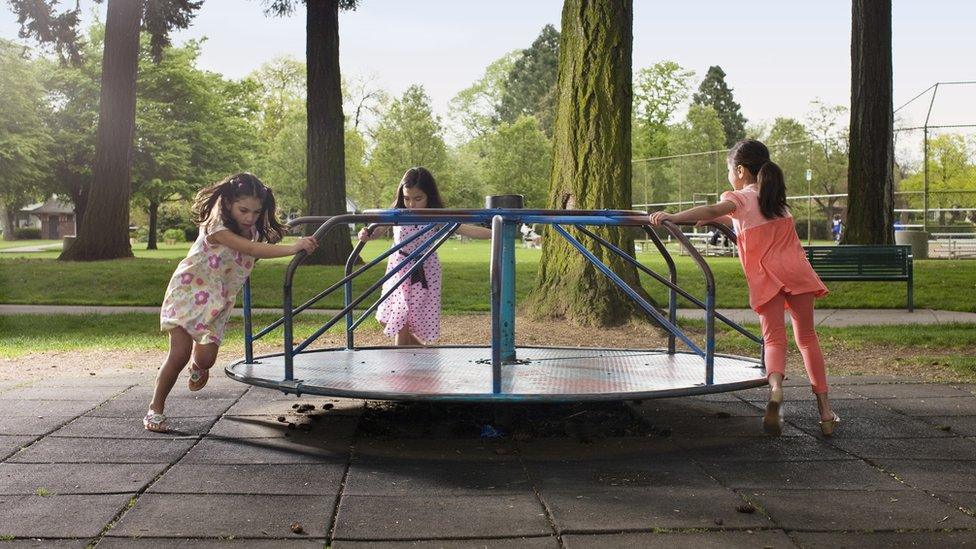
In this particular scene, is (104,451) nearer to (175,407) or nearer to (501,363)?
(175,407)

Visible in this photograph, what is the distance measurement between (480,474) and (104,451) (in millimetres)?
1602

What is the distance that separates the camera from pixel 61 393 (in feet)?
18.9

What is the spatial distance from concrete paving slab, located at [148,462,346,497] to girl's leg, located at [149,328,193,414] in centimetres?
75

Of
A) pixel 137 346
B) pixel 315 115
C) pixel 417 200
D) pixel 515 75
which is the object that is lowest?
pixel 137 346

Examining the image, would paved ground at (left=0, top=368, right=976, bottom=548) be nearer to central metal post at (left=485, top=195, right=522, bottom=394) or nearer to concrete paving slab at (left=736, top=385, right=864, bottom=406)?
concrete paving slab at (left=736, top=385, right=864, bottom=406)

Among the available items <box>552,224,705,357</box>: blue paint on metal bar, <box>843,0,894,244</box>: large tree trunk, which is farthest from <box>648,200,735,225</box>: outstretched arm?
<box>843,0,894,244</box>: large tree trunk

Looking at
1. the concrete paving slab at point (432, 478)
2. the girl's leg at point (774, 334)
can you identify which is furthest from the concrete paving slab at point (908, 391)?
the concrete paving slab at point (432, 478)

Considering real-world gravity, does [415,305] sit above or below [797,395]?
above

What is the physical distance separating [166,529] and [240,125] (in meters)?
47.0

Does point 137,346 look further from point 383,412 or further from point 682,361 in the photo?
point 682,361

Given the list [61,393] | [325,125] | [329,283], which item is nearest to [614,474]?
[61,393]

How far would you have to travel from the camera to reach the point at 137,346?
8688 millimetres

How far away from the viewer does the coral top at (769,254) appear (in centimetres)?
458

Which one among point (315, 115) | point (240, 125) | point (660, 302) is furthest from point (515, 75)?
point (660, 302)
